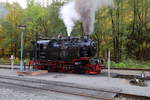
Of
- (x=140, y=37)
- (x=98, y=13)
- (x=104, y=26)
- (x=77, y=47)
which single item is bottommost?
(x=77, y=47)

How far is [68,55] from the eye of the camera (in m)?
11.7

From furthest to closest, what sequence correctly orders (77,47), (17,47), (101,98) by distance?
(17,47) < (77,47) < (101,98)

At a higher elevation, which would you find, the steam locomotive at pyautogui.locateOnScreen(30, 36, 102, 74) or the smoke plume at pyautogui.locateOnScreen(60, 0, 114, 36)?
the smoke plume at pyautogui.locateOnScreen(60, 0, 114, 36)

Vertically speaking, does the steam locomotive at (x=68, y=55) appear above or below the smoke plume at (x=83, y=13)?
below

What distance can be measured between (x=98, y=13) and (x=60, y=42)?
35.5 feet

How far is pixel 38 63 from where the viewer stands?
43.5 ft

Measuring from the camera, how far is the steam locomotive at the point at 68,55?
36.7ft

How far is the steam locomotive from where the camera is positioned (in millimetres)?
11188

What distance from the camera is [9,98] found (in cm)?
561

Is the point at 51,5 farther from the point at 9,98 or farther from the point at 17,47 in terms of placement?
the point at 9,98

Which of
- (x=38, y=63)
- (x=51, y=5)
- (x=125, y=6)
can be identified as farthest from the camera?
(x=51, y=5)

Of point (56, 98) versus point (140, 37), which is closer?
point (56, 98)

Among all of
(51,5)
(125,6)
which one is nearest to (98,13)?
(125,6)

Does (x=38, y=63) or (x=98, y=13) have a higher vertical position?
(x=98, y=13)
